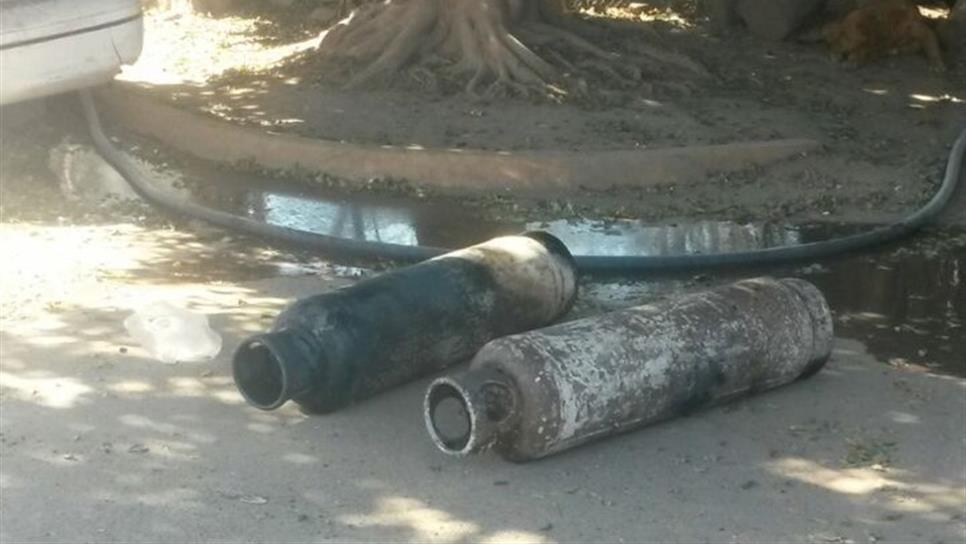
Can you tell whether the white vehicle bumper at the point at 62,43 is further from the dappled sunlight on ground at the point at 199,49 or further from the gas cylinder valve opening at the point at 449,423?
the gas cylinder valve opening at the point at 449,423

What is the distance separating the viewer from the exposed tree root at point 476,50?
39.2 ft

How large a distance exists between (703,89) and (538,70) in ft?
4.15

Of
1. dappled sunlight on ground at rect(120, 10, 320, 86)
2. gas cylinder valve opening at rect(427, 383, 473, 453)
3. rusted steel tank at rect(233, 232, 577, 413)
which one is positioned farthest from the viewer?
dappled sunlight on ground at rect(120, 10, 320, 86)

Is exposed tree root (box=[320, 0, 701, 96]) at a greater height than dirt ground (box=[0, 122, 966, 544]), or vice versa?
exposed tree root (box=[320, 0, 701, 96])

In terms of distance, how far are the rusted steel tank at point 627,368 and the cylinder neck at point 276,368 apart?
0.52 meters

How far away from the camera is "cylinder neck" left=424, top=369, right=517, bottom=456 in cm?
566

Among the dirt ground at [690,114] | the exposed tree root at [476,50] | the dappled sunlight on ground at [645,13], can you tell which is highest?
the dappled sunlight on ground at [645,13]

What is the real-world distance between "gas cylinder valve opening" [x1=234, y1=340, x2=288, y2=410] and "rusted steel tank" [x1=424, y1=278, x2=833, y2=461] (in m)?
0.64

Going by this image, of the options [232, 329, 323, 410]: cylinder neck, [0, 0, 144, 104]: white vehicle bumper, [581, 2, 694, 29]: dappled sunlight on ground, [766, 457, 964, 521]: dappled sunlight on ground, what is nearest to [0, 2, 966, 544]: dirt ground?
[766, 457, 964, 521]: dappled sunlight on ground

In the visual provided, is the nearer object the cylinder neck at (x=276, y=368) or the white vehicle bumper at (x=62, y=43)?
the cylinder neck at (x=276, y=368)

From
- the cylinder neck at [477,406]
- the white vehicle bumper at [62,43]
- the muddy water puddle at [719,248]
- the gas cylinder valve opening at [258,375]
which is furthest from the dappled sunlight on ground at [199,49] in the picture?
the cylinder neck at [477,406]

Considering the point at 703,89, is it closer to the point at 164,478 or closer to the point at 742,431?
the point at 742,431

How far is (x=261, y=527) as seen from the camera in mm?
5285

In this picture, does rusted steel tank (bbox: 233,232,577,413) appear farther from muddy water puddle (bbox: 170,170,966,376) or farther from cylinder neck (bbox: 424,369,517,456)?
muddy water puddle (bbox: 170,170,966,376)
